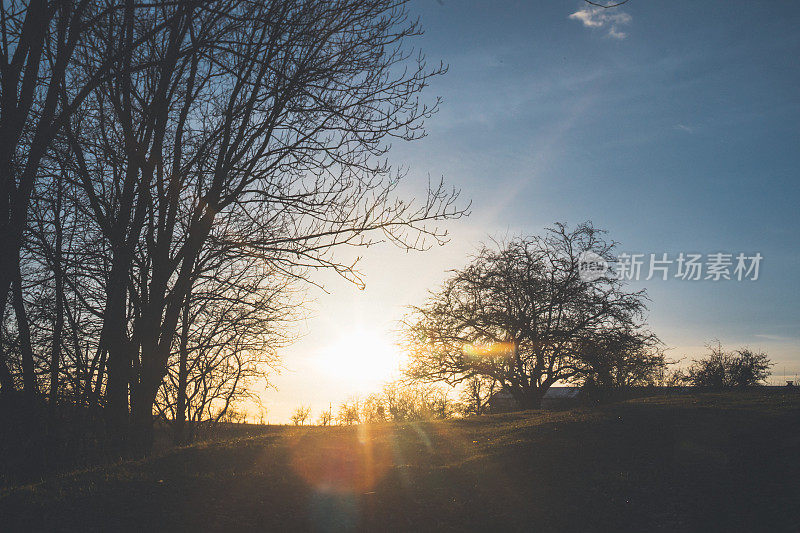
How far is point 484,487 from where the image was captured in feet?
23.5

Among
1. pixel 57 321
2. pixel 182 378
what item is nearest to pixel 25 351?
pixel 57 321

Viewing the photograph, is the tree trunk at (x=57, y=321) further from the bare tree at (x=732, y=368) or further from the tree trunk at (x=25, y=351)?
the bare tree at (x=732, y=368)

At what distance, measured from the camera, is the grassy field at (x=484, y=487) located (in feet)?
18.6

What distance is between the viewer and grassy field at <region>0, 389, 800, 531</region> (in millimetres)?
5672

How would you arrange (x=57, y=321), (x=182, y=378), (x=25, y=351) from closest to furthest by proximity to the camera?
1. (x=25, y=351)
2. (x=57, y=321)
3. (x=182, y=378)

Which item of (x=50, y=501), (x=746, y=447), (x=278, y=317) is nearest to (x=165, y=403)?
(x=278, y=317)

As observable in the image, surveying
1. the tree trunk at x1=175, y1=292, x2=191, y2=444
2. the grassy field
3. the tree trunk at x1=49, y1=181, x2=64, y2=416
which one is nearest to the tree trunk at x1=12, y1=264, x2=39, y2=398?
the tree trunk at x1=49, y1=181, x2=64, y2=416

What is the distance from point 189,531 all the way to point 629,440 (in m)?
6.67

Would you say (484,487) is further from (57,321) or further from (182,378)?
(182,378)

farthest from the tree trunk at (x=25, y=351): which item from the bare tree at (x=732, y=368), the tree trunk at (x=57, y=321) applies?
the bare tree at (x=732, y=368)

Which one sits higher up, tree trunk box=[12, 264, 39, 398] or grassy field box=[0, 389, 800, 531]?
tree trunk box=[12, 264, 39, 398]

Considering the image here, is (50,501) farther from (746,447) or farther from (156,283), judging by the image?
(746,447)

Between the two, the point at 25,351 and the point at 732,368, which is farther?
the point at 732,368

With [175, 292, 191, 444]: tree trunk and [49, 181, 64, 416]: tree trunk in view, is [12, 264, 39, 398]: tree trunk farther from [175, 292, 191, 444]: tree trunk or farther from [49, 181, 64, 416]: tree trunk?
[175, 292, 191, 444]: tree trunk
